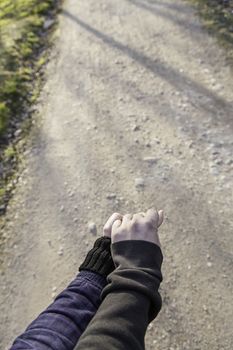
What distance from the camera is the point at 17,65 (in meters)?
5.36

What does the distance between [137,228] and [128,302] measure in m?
0.39

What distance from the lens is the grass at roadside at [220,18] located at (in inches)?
186

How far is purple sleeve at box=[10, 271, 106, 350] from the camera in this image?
1.86 m

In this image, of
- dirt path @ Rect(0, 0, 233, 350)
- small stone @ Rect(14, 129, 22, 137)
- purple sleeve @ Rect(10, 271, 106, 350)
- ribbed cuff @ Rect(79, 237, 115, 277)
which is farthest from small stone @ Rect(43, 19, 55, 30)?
purple sleeve @ Rect(10, 271, 106, 350)

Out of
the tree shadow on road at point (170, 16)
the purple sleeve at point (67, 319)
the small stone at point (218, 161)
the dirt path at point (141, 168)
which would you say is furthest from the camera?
the tree shadow on road at point (170, 16)

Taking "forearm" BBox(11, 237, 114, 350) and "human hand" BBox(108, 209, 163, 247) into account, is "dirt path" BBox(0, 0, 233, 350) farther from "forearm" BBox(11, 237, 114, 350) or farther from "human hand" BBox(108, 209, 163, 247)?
"human hand" BBox(108, 209, 163, 247)

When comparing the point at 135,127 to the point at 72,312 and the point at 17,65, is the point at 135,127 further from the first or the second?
the point at 72,312

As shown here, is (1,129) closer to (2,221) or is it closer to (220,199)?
(2,221)

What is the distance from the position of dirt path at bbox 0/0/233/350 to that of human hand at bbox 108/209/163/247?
1257 millimetres

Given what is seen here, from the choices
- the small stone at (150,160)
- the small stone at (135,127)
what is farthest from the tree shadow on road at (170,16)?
the small stone at (150,160)

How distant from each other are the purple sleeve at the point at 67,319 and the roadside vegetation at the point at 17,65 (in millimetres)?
2177

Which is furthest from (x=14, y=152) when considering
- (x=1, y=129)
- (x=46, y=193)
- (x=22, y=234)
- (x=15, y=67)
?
(x=15, y=67)

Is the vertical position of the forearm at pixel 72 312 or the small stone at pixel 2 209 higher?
the forearm at pixel 72 312

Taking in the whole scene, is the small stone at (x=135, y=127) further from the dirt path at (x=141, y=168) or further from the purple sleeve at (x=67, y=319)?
the purple sleeve at (x=67, y=319)
